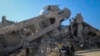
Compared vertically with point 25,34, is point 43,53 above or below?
below

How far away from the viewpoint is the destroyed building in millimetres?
25062

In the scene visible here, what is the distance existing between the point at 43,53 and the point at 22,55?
3.01 meters

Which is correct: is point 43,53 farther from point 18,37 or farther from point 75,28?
point 75,28

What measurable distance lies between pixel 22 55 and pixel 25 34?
971cm

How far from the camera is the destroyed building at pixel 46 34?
25062 millimetres

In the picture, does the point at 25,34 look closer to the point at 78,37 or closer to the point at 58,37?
the point at 58,37

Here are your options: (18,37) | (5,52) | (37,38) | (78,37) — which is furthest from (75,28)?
(5,52)

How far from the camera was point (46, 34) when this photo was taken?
1171 inches

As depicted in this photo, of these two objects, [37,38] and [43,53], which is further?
[37,38]

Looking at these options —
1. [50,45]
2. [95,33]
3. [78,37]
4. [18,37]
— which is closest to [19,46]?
[18,37]

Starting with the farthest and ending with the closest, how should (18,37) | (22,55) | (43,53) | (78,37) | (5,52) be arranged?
1. (78,37)
2. (18,37)
3. (5,52)
4. (43,53)
5. (22,55)

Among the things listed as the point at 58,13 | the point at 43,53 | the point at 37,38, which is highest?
the point at 58,13

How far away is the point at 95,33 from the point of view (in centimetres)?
3641

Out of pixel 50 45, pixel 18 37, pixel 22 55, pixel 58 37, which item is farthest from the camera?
pixel 58 37
